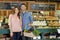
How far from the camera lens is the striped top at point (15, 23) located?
198 inches

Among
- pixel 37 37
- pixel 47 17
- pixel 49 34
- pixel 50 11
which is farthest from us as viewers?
pixel 50 11

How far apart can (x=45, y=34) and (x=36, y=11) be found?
0.88m

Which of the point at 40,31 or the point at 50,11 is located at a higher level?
the point at 50,11

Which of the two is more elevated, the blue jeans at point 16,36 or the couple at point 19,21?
the couple at point 19,21

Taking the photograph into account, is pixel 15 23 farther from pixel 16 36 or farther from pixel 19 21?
pixel 16 36

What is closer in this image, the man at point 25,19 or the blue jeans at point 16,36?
the man at point 25,19

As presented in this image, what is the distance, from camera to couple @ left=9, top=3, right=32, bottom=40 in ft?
16.5

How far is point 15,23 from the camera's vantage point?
5047 mm

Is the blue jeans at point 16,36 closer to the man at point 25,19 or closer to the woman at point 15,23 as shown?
the woman at point 15,23

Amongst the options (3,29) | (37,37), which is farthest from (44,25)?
(3,29)

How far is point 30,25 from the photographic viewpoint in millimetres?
5145

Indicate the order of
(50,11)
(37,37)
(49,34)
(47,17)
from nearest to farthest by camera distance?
(37,37) → (49,34) → (47,17) → (50,11)

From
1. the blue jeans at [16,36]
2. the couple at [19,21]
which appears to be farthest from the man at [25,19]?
the blue jeans at [16,36]

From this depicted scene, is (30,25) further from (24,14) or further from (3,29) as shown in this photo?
(3,29)
